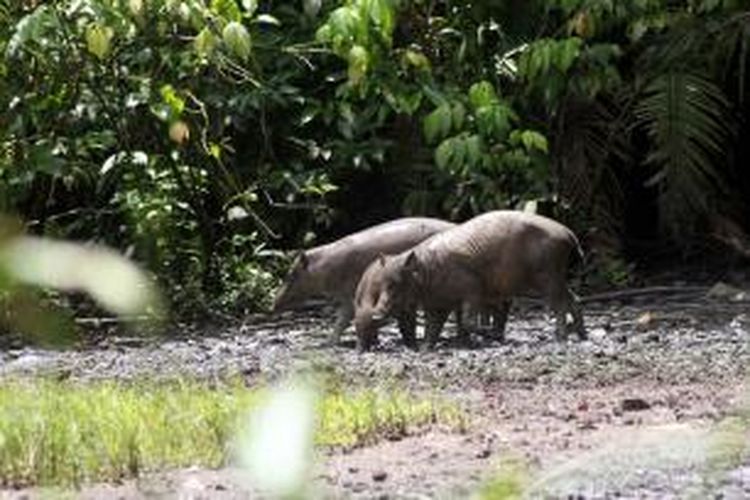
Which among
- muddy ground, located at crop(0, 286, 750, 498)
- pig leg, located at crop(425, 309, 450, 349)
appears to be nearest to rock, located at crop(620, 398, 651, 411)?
muddy ground, located at crop(0, 286, 750, 498)

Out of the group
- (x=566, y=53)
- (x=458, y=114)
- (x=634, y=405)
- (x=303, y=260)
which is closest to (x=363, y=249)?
(x=303, y=260)

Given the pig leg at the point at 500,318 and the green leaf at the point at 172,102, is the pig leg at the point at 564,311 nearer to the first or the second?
the pig leg at the point at 500,318

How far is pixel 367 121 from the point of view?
10.9 metres

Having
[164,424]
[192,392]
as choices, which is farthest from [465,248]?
[164,424]

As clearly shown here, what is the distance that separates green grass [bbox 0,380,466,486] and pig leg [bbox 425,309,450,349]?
128 inches

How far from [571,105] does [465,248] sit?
300cm

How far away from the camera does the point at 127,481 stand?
405 centimetres

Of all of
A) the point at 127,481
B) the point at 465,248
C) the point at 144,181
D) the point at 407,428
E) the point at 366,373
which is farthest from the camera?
the point at 144,181

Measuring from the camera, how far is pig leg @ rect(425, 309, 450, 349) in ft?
27.7

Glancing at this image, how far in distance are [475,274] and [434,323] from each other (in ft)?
1.19

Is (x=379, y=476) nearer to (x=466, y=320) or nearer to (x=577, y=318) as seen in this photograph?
(x=577, y=318)

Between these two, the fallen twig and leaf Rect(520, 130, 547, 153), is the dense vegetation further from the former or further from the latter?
the fallen twig

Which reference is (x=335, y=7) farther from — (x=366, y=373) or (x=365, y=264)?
(x=366, y=373)

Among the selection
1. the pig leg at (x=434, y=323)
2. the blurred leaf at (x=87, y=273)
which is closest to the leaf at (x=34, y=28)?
the pig leg at (x=434, y=323)
